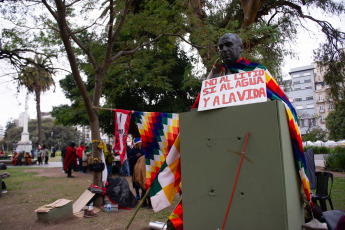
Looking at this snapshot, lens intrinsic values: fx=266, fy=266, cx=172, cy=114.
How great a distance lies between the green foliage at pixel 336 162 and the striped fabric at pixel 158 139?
40.1ft

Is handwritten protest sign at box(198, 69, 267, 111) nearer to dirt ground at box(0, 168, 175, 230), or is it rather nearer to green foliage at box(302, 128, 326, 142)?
dirt ground at box(0, 168, 175, 230)

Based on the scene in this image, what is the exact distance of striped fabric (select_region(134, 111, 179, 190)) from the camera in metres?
4.17

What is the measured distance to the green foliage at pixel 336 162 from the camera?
13102mm

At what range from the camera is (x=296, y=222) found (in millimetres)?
2260

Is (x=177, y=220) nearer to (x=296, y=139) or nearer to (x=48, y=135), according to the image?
(x=296, y=139)

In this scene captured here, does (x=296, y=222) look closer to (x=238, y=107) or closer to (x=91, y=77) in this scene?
(x=238, y=107)

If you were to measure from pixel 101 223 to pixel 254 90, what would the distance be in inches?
188

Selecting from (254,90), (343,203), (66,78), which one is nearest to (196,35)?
(343,203)

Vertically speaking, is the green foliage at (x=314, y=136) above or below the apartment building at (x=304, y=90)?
below

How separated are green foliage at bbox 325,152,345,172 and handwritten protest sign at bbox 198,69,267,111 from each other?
13.3m

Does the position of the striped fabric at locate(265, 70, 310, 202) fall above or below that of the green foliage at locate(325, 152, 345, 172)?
above

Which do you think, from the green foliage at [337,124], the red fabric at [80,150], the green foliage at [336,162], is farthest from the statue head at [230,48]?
the green foliage at [337,124]

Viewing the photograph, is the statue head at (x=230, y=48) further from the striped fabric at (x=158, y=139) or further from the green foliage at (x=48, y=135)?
the green foliage at (x=48, y=135)

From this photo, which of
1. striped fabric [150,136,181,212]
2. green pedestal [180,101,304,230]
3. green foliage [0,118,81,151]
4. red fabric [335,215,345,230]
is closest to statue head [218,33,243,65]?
green pedestal [180,101,304,230]
